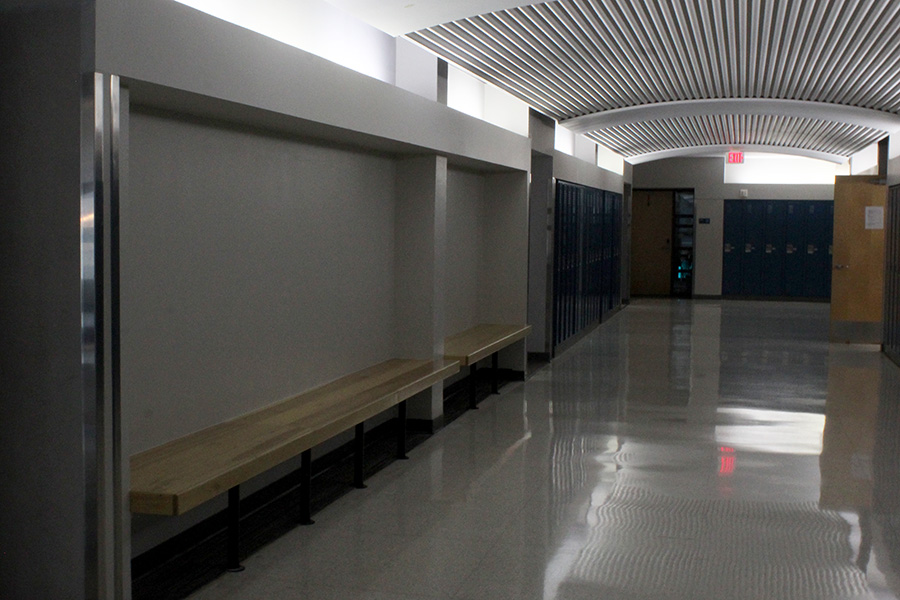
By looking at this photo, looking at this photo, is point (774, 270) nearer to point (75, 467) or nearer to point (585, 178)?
point (585, 178)

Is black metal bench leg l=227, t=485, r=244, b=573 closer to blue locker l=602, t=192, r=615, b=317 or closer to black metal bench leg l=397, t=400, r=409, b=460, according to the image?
black metal bench leg l=397, t=400, r=409, b=460

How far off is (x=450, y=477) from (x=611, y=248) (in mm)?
11493

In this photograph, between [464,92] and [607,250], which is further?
[607,250]

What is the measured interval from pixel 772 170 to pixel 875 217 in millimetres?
8968

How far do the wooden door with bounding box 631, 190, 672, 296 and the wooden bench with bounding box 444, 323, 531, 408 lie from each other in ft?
44.2

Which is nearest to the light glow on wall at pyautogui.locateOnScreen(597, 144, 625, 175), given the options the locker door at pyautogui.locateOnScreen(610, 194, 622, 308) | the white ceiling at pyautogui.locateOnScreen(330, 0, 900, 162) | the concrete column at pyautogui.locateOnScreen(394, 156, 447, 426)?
the locker door at pyautogui.locateOnScreen(610, 194, 622, 308)

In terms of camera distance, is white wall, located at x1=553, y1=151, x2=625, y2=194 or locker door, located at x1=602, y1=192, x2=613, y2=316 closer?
white wall, located at x1=553, y1=151, x2=625, y2=194

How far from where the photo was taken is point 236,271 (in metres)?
4.99

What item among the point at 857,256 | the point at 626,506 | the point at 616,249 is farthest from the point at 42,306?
the point at 616,249

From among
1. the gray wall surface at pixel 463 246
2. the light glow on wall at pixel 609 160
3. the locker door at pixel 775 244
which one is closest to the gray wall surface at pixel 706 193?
the locker door at pixel 775 244

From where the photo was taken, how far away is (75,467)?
3330 millimetres

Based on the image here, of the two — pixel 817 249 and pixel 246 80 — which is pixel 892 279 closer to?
pixel 817 249

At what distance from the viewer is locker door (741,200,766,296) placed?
2191 centimetres

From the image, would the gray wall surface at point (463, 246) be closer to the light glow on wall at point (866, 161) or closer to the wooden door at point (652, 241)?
the light glow on wall at point (866, 161)
